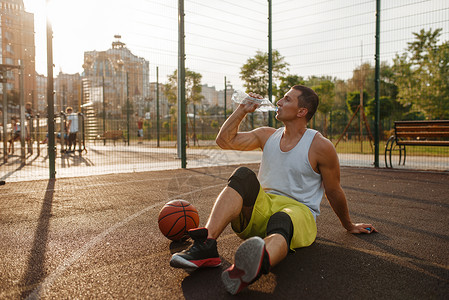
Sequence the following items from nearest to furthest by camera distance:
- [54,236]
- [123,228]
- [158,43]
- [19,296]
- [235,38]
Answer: [19,296]
[54,236]
[123,228]
[158,43]
[235,38]

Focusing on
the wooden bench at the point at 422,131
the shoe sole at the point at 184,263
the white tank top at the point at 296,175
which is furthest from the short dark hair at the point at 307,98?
the wooden bench at the point at 422,131

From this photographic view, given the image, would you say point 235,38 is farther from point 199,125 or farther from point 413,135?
point 199,125

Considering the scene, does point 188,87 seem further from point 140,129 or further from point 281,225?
point 281,225

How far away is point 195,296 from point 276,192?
1.02m

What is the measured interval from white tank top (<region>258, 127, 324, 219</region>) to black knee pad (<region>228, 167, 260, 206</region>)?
302 mm

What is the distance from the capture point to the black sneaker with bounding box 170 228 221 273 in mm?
2104

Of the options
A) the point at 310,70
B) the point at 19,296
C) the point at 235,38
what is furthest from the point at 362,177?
the point at 19,296

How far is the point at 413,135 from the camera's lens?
845 cm

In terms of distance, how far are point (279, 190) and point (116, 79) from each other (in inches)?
370

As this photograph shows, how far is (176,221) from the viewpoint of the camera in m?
2.95

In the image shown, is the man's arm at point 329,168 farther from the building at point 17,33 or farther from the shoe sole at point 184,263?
the building at point 17,33

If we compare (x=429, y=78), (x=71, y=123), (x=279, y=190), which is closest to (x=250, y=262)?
(x=279, y=190)

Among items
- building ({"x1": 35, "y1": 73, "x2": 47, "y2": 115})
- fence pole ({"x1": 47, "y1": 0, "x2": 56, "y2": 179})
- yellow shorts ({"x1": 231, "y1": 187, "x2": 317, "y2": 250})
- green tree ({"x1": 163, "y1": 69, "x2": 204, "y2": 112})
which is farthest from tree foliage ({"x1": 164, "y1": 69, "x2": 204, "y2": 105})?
yellow shorts ({"x1": 231, "y1": 187, "x2": 317, "y2": 250})

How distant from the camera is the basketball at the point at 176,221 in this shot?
9.64ft
